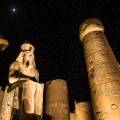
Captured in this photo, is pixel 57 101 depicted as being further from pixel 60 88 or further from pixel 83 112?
pixel 83 112

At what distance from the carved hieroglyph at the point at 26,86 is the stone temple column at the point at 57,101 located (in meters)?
0.72

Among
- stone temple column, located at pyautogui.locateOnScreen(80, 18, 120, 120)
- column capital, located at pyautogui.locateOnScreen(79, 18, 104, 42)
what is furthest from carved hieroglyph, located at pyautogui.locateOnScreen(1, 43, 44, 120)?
column capital, located at pyautogui.locateOnScreen(79, 18, 104, 42)

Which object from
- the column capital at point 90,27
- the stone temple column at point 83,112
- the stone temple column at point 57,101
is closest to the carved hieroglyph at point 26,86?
the stone temple column at point 57,101

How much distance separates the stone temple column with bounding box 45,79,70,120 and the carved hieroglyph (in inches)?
28.5

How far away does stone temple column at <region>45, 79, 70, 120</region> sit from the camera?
823cm

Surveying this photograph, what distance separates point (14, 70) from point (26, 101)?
1.40 metres

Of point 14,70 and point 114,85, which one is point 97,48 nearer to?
point 114,85

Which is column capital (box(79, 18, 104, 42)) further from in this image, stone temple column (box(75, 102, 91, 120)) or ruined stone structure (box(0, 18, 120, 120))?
stone temple column (box(75, 102, 91, 120))

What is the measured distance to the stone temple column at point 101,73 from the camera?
682 cm

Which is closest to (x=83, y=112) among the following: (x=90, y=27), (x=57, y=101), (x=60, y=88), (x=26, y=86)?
(x=60, y=88)

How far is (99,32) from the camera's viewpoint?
29.2 ft

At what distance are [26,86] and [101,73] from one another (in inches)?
96.8

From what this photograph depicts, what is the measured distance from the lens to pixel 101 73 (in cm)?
754

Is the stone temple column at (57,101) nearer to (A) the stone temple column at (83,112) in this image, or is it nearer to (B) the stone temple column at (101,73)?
(B) the stone temple column at (101,73)
